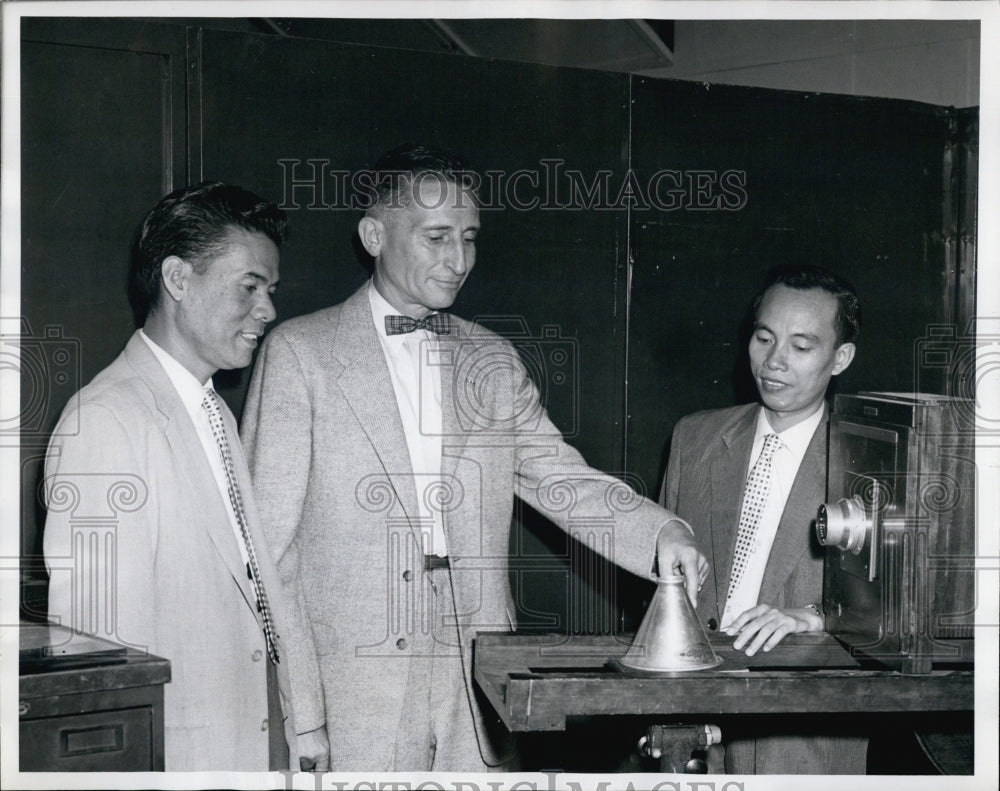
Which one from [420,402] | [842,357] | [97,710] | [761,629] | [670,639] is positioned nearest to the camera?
[97,710]

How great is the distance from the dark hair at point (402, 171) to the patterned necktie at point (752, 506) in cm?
92

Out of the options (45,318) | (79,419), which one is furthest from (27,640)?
(45,318)

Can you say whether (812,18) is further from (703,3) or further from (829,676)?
(829,676)

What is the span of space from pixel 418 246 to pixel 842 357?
106cm

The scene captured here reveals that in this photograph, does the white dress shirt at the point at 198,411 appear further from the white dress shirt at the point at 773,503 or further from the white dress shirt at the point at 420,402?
the white dress shirt at the point at 773,503

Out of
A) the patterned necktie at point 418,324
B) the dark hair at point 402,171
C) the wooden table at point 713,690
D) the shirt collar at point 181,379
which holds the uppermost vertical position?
the dark hair at point 402,171

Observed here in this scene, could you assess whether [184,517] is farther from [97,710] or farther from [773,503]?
[773,503]

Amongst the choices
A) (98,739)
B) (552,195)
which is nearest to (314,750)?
(98,739)

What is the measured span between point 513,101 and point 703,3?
470mm

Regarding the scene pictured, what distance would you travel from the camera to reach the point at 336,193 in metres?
2.36

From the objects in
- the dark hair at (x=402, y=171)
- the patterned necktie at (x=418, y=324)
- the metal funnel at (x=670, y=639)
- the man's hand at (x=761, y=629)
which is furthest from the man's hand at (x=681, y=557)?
the dark hair at (x=402, y=171)

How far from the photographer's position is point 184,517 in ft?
6.86

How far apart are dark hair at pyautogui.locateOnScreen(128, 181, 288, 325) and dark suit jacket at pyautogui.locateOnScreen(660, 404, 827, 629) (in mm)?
1211

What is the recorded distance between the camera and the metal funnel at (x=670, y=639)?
5.88 feet
